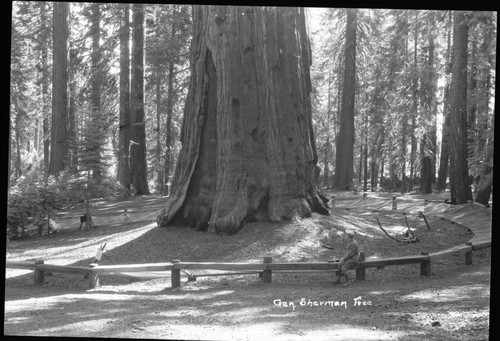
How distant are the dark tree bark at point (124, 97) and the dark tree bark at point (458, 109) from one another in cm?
983

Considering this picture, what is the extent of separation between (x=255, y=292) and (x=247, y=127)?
3.51 m

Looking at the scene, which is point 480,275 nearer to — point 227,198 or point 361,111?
point 227,198

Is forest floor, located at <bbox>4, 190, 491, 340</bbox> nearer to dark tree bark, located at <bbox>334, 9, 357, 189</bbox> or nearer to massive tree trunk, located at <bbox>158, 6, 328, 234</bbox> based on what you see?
massive tree trunk, located at <bbox>158, 6, 328, 234</bbox>

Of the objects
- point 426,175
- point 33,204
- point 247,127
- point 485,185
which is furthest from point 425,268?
point 426,175

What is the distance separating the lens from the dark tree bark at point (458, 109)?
548 inches

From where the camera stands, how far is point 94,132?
1055 centimetres

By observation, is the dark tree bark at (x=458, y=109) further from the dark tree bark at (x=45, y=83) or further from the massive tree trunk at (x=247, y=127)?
the dark tree bark at (x=45, y=83)

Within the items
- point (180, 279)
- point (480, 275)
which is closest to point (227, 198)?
point (180, 279)

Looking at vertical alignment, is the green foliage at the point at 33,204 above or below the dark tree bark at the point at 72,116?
below

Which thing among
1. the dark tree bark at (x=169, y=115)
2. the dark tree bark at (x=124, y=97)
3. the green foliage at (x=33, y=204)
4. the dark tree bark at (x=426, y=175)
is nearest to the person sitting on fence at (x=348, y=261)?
the green foliage at (x=33, y=204)

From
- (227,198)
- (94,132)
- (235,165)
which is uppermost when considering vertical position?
(94,132)

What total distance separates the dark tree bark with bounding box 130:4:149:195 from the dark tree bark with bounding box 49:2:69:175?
2.20 m

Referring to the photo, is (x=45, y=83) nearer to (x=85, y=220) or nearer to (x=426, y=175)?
(x=85, y=220)

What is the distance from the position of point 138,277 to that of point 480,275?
5280mm
